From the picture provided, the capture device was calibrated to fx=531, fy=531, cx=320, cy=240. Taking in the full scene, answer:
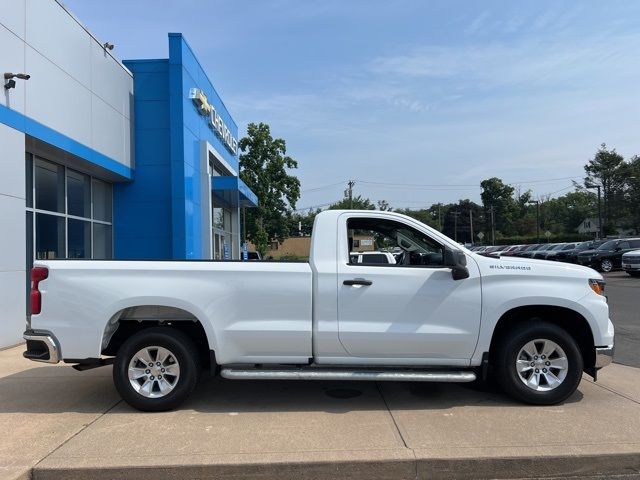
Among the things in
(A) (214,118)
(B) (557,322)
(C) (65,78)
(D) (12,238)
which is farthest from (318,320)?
(A) (214,118)

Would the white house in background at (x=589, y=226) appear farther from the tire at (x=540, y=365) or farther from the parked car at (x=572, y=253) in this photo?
the tire at (x=540, y=365)

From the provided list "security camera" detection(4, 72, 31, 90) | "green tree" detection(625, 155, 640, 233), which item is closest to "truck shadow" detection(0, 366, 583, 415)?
"security camera" detection(4, 72, 31, 90)

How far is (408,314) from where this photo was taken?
5293 mm

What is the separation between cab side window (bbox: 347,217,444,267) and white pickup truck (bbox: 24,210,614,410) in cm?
26

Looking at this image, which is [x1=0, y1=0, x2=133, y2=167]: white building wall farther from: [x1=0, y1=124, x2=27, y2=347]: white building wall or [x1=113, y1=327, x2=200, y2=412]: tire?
[x1=113, y1=327, x2=200, y2=412]: tire

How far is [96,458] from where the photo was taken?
4152mm

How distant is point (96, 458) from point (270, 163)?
34.0 m

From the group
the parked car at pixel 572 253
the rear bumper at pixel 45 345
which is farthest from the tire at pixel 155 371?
the parked car at pixel 572 253

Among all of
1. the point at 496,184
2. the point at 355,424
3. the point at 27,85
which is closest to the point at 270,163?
the point at 27,85

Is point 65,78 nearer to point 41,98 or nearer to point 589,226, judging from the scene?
point 41,98

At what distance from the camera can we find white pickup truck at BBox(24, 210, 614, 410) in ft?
17.2

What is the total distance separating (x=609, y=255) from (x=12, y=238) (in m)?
28.1

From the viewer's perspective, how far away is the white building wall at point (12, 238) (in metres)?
8.77

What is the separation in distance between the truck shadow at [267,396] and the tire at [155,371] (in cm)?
27
